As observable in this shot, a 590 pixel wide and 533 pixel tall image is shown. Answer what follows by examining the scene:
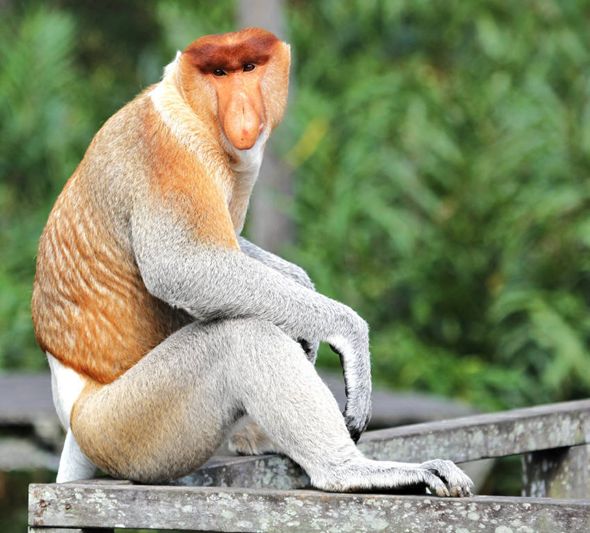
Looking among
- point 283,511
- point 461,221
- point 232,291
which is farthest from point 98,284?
point 461,221

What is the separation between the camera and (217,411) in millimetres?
2967

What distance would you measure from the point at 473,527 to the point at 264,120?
1.16 m

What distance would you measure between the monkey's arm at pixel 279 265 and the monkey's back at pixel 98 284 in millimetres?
445

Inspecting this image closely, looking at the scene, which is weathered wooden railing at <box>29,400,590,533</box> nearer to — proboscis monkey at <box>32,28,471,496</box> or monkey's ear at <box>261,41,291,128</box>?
proboscis monkey at <box>32,28,471,496</box>

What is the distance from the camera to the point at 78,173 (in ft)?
10.6

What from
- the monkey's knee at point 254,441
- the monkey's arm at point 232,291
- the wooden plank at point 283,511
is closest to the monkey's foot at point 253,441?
the monkey's knee at point 254,441

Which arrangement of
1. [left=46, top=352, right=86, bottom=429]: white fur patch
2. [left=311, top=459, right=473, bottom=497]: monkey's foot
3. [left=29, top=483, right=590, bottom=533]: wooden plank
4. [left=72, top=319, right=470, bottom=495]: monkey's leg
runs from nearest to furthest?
[left=29, top=483, right=590, bottom=533]: wooden plank → [left=311, top=459, right=473, bottom=497]: monkey's foot → [left=72, top=319, right=470, bottom=495]: monkey's leg → [left=46, top=352, right=86, bottom=429]: white fur patch

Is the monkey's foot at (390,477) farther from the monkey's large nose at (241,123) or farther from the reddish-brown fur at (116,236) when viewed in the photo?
the monkey's large nose at (241,123)

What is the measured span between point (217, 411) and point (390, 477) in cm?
43

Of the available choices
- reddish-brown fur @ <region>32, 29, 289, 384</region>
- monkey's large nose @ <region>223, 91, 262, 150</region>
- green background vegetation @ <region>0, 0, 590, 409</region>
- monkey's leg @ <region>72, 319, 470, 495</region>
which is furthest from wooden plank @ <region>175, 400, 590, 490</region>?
green background vegetation @ <region>0, 0, 590, 409</region>

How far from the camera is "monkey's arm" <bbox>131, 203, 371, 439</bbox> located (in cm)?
299

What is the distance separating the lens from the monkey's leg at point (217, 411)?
112 inches

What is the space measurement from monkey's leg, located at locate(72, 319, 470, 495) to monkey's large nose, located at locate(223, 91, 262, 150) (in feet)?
1.36

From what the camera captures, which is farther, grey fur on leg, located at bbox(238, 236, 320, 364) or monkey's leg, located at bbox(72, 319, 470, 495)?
grey fur on leg, located at bbox(238, 236, 320, 364)
